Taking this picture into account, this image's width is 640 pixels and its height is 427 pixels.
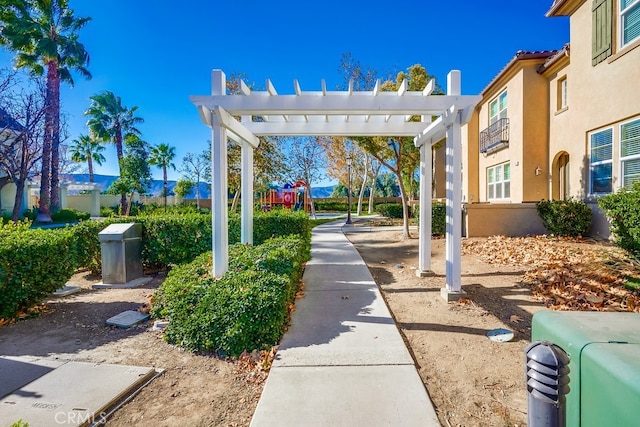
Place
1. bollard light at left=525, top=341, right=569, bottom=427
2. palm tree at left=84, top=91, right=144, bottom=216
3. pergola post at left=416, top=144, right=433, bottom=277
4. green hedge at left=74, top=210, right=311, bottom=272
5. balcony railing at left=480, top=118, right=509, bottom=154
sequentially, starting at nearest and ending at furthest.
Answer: bollard light at left=525, top=341, right=569, bottom=427, pergola post at left=416, top=144, right=433, bottom=277, green hedge at left=74, top=210, right=311, bottom=272, balcony railing at left=480, top=118, right=509, bottom=154, palm tree at left=84, top=91, right=144, bottom=216

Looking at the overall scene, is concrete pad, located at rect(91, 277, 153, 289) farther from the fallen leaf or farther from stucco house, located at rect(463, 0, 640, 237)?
stucco house, located at rect(463, 0, 640, 237)

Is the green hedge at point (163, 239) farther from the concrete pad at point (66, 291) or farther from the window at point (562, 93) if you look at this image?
the window at point (562, 93)

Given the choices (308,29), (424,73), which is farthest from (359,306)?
(308,29)

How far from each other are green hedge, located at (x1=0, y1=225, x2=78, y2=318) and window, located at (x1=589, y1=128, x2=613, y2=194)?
38.8 feet

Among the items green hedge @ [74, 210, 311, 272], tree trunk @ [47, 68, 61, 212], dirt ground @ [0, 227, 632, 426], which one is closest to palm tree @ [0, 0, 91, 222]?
tree trunk @ [47, 68, 61, 212]

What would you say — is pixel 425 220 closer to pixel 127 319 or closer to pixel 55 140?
pixel 127 319

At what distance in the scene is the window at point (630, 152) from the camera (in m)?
7.57

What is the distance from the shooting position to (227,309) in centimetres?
355

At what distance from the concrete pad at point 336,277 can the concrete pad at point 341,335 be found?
0.54 metres

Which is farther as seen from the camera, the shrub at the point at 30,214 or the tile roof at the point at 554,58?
the shrub at the point at 30,214

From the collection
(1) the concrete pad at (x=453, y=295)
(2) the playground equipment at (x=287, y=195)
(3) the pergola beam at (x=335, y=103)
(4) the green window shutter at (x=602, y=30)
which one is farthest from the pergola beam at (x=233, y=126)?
(2) the playground equipment at (x=287, y=195)

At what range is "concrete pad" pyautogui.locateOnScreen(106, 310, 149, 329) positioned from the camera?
14.1 feet

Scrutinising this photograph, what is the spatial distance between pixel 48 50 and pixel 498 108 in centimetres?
2425

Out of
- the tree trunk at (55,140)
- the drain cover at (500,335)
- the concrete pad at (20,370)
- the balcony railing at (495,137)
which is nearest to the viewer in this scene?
the concrete pad at (20,370)
